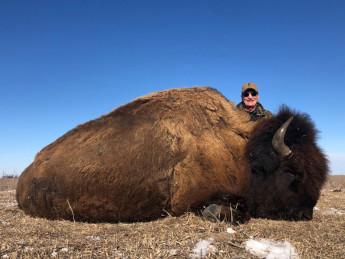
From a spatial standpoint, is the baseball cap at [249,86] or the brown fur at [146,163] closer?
the brown fur at [146,163]

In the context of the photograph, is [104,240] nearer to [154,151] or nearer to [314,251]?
[154,151]

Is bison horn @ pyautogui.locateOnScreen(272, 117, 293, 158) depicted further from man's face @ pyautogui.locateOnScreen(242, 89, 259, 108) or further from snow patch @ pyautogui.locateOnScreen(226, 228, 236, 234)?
man's face @ pyautogui.locateOnScreen(242, 89, 259, 108)

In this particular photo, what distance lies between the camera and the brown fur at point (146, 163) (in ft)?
13.3

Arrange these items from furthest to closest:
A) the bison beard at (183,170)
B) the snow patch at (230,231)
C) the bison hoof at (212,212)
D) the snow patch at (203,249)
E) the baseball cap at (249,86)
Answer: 1. the baseball cap at (249,86)
2. the bison beard at (183,170)
3. the bison hoof at (212,212)
4. the snow patch at (230,231)
5. the snow patch at (203,249)

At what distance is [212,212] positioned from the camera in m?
3.62

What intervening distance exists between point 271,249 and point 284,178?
1845 mm

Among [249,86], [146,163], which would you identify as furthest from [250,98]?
[146,163]

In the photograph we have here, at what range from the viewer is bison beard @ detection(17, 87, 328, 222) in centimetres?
403

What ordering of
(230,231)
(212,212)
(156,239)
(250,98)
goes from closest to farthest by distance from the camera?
1. (156,239)
2. (230,231)
3. (212,212)
4. (250,98)

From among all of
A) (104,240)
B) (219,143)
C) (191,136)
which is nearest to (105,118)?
(191,136)

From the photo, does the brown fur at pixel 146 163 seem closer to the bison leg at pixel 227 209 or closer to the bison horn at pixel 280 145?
the bison leg at pixel 227 209

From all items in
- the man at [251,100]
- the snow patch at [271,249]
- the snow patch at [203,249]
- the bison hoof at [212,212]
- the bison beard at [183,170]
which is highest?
the man at [251,100]

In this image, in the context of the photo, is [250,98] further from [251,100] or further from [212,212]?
[212,212]

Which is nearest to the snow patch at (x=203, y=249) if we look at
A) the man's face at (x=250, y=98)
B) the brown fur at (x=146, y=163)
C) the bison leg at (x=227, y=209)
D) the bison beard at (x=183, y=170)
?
the bison leg at (x=227, y=209)
